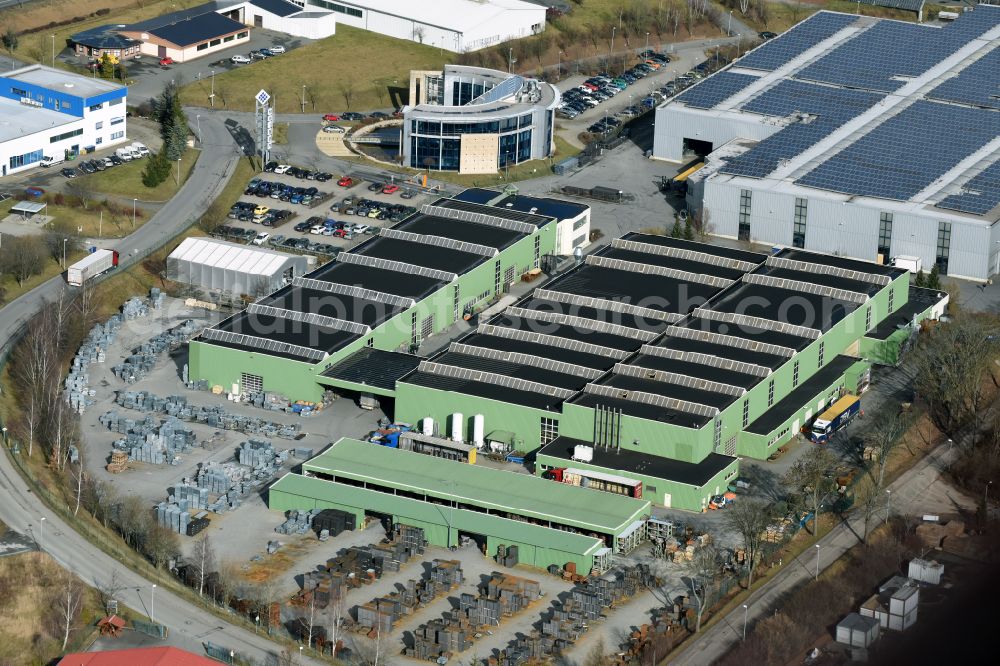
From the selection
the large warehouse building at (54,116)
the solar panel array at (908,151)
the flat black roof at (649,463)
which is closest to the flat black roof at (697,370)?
the flat black roof at (649,463)

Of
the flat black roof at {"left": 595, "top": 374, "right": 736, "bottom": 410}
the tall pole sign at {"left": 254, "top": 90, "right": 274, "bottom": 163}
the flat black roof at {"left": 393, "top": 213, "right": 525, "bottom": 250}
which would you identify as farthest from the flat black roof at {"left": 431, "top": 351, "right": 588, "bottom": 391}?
the tall pole sign at {"left": 254, "top": 90, "right": 274, "bottom": 163}

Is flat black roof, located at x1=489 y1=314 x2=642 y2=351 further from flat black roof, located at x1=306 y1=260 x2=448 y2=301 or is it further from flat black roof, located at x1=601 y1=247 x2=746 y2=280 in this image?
flat black roof, located at x1=601 y1=247 x2=746 y2=280

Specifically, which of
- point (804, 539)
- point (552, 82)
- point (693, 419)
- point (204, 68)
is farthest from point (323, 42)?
point (804, 539)

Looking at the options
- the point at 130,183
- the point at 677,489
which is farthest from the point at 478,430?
the point at 130,183

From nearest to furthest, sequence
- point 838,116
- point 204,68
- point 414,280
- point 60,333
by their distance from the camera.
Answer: point 60,333, point 414,280, point 838,116, point 204,68

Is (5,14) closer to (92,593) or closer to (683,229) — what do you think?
(683,229)

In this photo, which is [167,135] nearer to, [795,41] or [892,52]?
[795,41]
